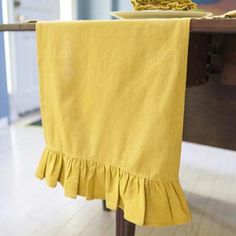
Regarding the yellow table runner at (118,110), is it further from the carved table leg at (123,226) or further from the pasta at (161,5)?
the pasta at (161,5)

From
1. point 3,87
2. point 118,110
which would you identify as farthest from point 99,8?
point 118,110

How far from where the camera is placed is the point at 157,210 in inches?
30.1

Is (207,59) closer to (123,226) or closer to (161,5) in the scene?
(161,5)

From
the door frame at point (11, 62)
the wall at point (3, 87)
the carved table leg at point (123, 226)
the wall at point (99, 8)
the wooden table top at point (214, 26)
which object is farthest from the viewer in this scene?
the wall at point (99, 8)

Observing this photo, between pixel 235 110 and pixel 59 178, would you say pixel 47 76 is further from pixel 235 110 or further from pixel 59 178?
pixel 235 110

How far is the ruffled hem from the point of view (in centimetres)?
76

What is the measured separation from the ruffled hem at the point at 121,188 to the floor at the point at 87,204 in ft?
1.10

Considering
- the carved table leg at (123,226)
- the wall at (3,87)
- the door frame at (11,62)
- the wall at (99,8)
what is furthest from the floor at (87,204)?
the wall at (99,8)

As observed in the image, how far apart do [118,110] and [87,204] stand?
2.26 ft

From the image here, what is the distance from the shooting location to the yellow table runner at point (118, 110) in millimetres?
727

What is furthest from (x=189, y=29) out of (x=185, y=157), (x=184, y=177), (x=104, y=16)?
(x=104, y=16)

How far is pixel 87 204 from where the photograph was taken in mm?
1383

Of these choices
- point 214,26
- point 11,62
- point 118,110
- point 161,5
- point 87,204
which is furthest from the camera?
point 11,62

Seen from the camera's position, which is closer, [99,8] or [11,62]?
[11,62]
